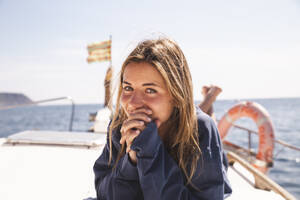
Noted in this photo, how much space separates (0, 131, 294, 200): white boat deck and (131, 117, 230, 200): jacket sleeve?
0.77 metres

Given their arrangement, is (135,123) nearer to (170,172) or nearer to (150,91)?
(150,91)

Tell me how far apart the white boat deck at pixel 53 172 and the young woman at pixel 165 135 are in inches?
27.5

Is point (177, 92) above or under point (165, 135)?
above

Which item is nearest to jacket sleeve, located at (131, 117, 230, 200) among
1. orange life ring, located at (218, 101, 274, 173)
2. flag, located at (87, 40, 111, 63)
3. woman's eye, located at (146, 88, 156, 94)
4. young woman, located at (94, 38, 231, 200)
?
Answer: young woman, located at (94, 38, 231, 200)

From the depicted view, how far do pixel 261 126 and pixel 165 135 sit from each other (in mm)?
5356

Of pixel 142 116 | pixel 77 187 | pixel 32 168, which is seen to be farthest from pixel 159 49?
pixel 32 168

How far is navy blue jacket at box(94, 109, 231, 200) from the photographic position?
0.79m

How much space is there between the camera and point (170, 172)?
839 mm

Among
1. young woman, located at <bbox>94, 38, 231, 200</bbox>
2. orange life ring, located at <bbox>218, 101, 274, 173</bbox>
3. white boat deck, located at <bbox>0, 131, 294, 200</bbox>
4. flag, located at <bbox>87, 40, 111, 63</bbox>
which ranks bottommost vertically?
orange life ring, located at <bbox>218, 101, 274, 173</bbox>

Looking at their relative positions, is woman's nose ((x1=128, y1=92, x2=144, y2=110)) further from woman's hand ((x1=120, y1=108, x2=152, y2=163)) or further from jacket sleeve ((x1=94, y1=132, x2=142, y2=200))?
jacket sleeve ((x1=94, y1=132, x2=142, y2=200))

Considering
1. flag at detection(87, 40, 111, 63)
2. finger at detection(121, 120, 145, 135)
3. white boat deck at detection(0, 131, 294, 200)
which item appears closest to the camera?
finger at detection(121, 120, 145, 135)

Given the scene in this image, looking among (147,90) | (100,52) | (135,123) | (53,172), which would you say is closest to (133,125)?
(135,123)

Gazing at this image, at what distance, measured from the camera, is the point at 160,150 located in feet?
2.78

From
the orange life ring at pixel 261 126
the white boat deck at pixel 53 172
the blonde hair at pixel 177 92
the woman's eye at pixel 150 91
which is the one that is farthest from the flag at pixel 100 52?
the woman's eye at pixel 150 91
